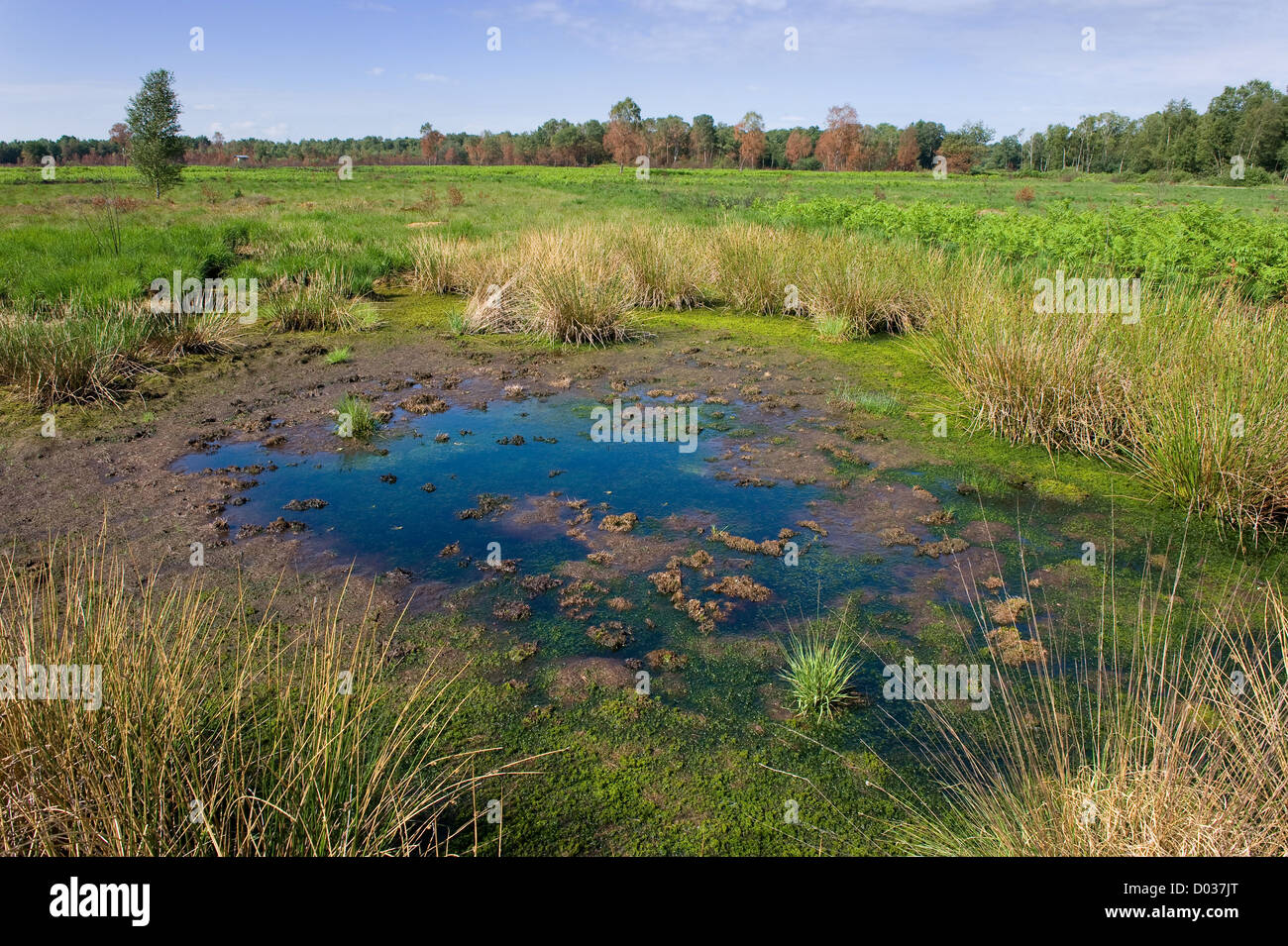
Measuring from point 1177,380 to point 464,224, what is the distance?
1518cm

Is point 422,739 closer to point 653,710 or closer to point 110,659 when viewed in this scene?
point 653,710

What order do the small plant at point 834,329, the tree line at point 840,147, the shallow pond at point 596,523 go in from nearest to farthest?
the shallow pond at point 596,523 < the small plant at point 834,329 < the tree line at point 840,147

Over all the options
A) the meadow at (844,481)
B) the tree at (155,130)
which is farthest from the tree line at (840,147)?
the meadow at (844,481)

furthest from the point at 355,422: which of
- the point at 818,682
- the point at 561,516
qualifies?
the point at 818,682

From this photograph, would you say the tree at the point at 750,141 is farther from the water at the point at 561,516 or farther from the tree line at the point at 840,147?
the water at the point at 561,516

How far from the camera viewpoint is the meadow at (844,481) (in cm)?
240

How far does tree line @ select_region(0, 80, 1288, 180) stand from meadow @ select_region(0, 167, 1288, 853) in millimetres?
59719

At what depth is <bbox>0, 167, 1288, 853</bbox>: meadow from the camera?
240cm

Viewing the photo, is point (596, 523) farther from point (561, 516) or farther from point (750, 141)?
point (750, 141)

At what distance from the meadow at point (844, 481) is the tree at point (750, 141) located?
86.8m

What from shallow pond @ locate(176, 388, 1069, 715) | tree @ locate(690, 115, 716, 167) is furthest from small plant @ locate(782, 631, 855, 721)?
tree @ locate(690, 115, 716, 167)

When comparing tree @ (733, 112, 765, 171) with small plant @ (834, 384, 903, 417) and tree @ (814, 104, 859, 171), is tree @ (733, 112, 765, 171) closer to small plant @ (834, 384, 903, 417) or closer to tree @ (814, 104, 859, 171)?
tree @ (814, 104, 859, 171)
